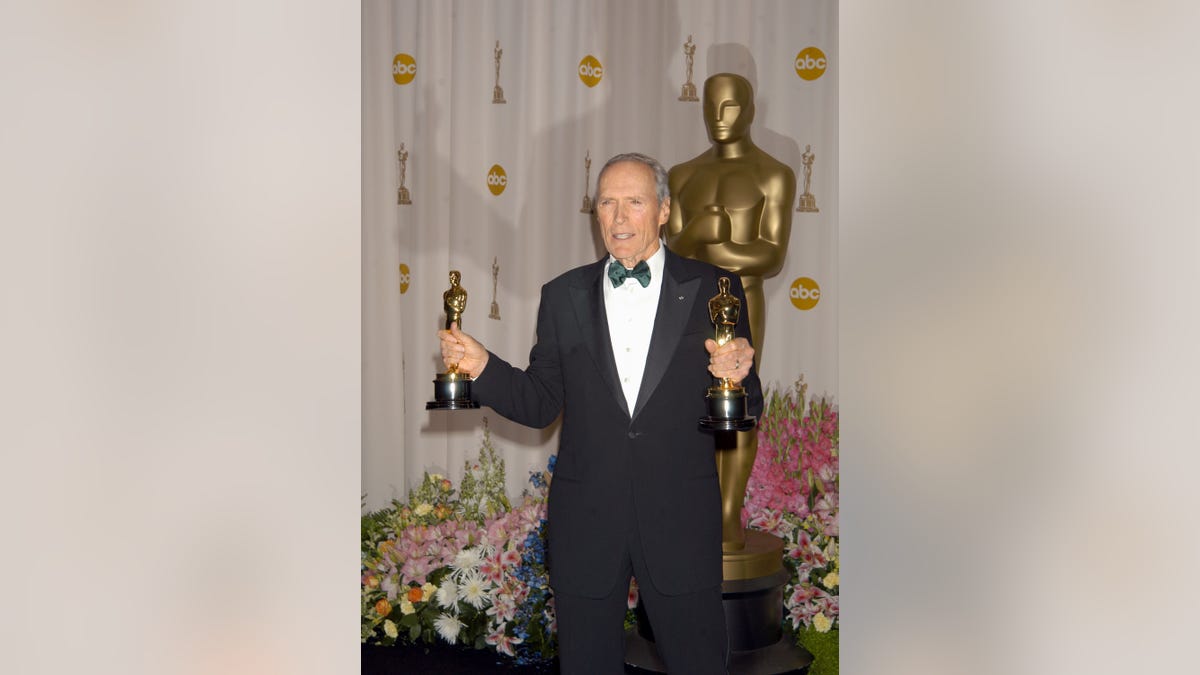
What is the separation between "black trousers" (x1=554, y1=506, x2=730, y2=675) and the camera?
6.63 feet

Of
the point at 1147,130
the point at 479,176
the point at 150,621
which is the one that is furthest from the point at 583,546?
the point at 479,176

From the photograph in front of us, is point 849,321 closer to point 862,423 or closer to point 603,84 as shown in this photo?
point 862,423

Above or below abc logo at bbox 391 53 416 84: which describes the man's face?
below

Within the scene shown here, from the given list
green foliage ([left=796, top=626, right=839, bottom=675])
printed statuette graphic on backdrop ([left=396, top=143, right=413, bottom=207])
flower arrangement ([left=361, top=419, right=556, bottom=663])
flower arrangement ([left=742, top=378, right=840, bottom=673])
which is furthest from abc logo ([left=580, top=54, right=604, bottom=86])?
green foliage ([left=796, top=626, right=839, bottom=675])

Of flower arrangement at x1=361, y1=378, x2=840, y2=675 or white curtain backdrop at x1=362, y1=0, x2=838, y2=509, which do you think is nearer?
flower arrangement at x1=361, y1=378, x2=840, y2=675

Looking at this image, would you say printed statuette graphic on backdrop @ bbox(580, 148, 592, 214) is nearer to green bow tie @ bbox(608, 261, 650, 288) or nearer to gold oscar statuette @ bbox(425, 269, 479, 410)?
green bow tie @ bbox(608, 261, 650, 288)

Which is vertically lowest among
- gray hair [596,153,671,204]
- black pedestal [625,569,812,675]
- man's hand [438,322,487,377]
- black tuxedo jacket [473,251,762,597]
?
black pedestal [625,569,812,675]

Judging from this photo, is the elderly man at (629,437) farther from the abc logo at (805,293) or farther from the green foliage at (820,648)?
the abc logo at (805,293)

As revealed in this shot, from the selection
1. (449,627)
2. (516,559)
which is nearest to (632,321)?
(516,559)

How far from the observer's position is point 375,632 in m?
3.67

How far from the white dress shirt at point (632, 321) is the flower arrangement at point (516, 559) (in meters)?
1.56

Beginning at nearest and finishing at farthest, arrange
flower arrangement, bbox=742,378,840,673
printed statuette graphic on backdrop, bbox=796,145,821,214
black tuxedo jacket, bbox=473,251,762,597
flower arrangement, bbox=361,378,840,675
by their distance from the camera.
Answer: black tuxedo jacket, bbox=473,251,762,597, flower arrangement, bbox=742,378,840,673, flower arrangement, bbox=361,378,840,675, printed statuette graphic on backdrop, bbox=796,145,821,214

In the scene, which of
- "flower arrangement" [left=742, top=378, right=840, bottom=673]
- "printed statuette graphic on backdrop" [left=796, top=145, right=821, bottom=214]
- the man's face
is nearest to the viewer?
the man's face

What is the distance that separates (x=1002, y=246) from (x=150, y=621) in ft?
0.96
